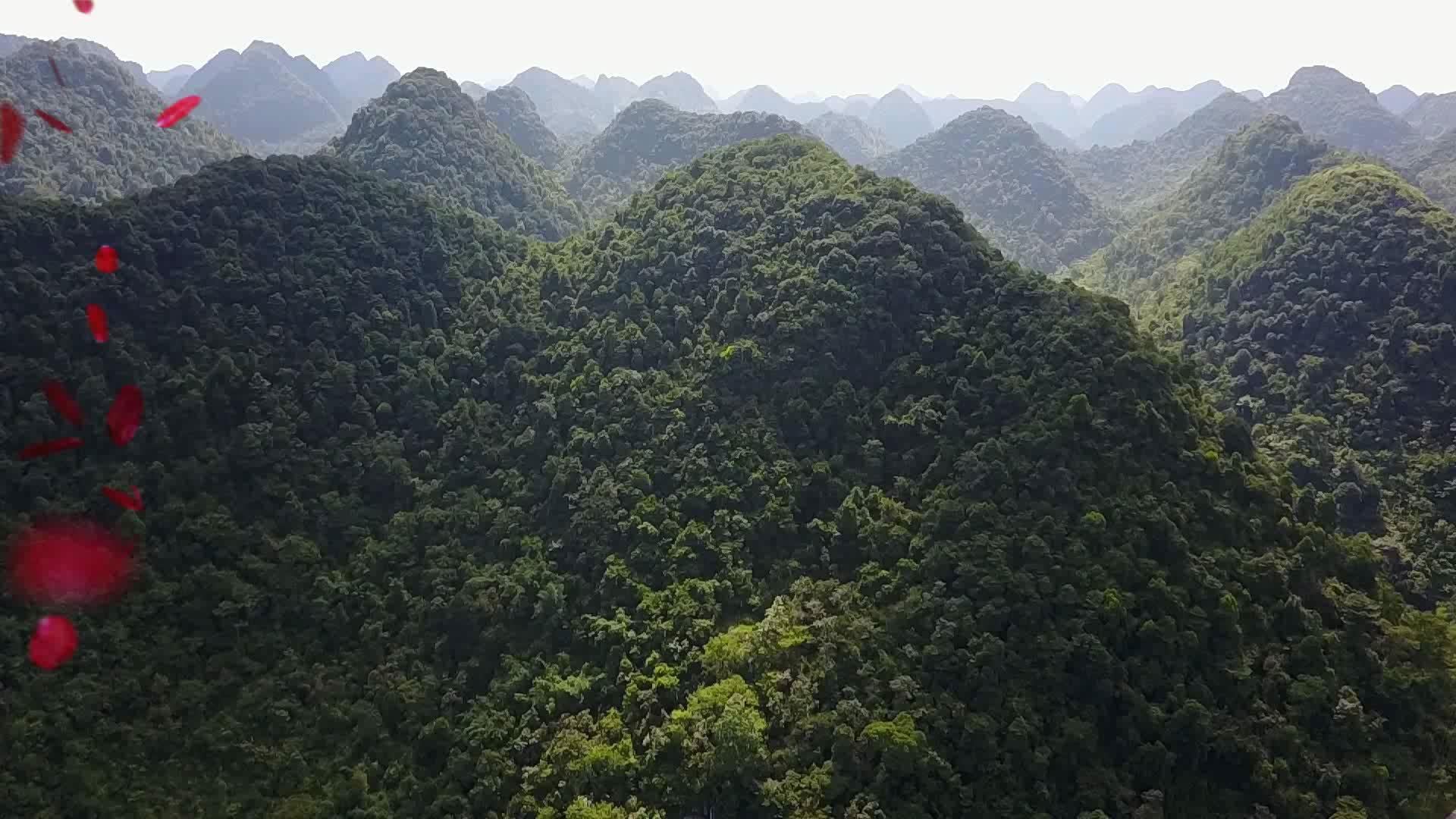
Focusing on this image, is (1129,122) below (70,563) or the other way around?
the other way around

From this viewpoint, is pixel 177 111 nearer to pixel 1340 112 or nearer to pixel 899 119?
pixel 1340 112

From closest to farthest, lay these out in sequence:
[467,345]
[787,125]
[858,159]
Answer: [467,345]
[787,125]
[858,159]

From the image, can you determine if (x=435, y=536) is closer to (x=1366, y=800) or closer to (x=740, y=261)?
(x=740, y=261)

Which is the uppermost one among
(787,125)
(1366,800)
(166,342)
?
(787,125)

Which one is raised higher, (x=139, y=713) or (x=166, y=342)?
(x=166, y=342)

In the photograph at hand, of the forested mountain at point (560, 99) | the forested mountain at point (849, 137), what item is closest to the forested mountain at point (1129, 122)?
the forested mountain at point (849, 137)

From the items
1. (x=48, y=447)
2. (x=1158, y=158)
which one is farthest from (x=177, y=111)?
(x=1158, y=158)

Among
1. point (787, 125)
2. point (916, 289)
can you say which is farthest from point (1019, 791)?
point (787, 125)
